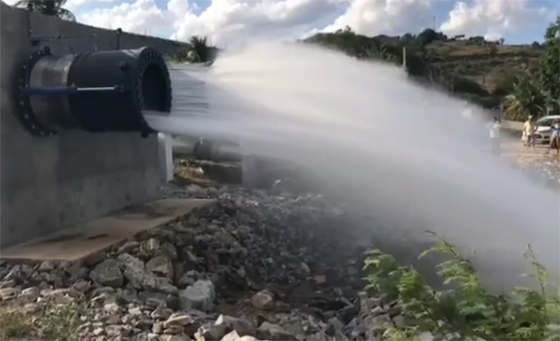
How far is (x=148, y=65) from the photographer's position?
5.89 metres

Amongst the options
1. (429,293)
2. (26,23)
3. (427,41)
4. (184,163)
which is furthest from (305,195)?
(429,293)

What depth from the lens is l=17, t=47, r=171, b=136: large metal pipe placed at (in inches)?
220

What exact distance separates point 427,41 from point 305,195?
6.17m

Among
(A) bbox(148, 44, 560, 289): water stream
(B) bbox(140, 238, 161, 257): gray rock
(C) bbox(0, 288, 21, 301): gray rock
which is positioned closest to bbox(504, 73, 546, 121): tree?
(A) bbox(148, 44, 560, 289): water stream

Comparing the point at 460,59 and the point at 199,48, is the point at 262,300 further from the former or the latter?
the point at 460,59

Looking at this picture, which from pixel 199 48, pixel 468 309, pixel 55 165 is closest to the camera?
pixel 468 309

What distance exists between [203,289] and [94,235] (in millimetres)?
1448

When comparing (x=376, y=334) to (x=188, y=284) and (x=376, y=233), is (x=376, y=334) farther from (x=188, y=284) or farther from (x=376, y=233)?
(x=376, y=233)

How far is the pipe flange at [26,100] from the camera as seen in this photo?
580 cm

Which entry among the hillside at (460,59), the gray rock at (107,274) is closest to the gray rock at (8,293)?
the gray rock at (107,274)

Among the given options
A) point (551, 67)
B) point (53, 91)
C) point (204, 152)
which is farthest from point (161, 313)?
point (551, 67)

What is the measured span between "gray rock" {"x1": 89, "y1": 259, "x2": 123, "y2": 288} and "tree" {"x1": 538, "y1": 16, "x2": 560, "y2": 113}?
15012 mm

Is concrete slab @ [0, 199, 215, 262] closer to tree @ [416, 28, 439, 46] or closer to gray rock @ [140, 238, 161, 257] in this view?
gray rock @ [140, 238, 161, 257]

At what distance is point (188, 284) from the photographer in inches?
225
